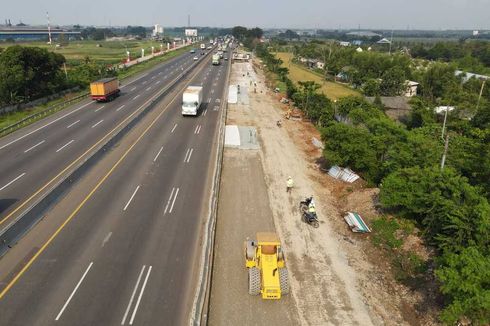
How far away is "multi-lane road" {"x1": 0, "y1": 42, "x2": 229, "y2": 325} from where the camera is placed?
56.4ft

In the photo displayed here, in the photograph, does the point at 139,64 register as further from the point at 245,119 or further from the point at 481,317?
the point at 481,317

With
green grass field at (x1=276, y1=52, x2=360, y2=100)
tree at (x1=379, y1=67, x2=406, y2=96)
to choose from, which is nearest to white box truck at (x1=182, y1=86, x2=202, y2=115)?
green grass field at (x1=276, y1=52, x2=360, y2=100)

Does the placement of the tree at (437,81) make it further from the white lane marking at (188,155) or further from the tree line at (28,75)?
the tree line at (28,75)

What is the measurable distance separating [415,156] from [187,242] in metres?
19.4

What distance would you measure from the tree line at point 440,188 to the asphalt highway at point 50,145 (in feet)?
82.7

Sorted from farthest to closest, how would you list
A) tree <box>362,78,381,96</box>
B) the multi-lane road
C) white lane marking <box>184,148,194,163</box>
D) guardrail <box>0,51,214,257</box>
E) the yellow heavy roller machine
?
1. tree <box>362,78,381,96</box>
2. white lane marking <box>184,148,194,163</box>
3. guardrail <box>0,51,214,257</box>
4. the yellow heavy roller machine
5. the multi-lane road

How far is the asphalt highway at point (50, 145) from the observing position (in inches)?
1121

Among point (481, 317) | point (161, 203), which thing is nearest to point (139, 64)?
point (161, 203)

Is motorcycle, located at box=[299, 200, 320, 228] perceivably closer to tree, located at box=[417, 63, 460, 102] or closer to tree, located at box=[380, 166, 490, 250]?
tree, located at box=[380, 166, 490, 250]

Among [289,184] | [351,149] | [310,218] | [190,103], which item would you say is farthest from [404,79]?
[310,218]

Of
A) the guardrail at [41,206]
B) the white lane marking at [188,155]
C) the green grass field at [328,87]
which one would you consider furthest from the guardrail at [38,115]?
the green grass field at [328,87]

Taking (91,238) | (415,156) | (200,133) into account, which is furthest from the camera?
(200,133)

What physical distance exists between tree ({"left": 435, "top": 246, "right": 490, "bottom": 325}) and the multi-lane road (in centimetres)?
1177

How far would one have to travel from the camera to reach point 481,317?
1561cm
